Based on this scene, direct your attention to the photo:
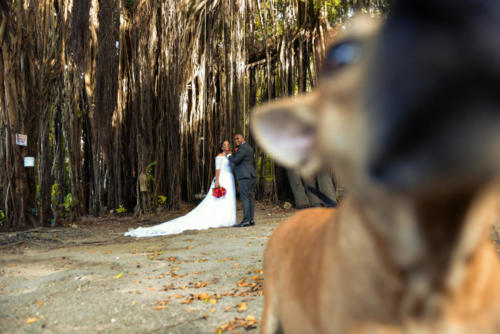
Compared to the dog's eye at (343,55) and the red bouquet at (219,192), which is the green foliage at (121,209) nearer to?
the red bouquet at (219,192)

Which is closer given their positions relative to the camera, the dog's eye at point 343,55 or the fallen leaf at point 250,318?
the dog's eye at point 343,55

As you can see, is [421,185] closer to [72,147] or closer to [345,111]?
[345,111]

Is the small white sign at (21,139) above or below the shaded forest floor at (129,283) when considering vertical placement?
above

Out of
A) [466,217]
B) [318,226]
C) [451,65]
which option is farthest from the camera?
[318,226]

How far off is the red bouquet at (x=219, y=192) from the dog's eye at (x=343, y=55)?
7679mm

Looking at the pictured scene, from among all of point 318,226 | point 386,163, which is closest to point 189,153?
point 318,226

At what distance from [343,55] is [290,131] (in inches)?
11.9

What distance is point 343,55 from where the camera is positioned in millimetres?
846

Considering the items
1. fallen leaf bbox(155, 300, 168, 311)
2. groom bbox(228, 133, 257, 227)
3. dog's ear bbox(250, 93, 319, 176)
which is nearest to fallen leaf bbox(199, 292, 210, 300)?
fallen leaf bbox(155, 300, 168, 311)

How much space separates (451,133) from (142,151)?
935 centimetres

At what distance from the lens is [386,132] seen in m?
0.63

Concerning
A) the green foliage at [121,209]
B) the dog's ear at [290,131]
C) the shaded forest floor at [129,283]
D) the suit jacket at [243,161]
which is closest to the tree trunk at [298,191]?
the suit jacket at [243,161]

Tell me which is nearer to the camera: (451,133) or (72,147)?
(451,133)

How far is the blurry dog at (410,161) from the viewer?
0.58 m
